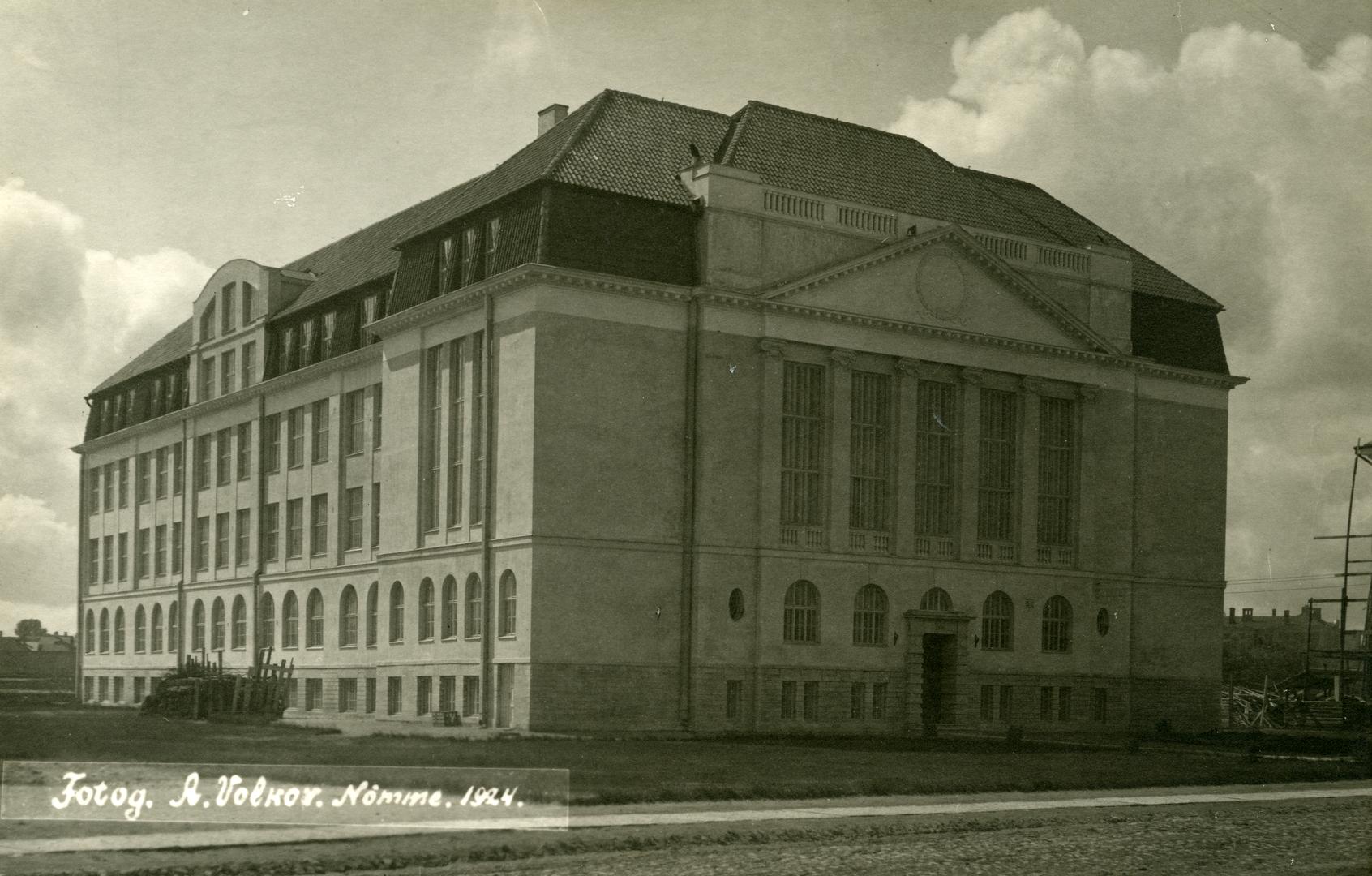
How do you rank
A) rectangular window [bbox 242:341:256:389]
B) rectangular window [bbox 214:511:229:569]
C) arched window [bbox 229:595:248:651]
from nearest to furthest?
arched window [bbox 229:595:248:651] → rectangular window [bbox 242:341:256:389] → rectangular window [bbox 214:511:229:569]

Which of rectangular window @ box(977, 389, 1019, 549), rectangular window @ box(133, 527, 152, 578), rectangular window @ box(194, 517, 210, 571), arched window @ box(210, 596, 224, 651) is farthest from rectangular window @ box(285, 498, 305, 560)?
rectangular window @ box(977, 389, 1019, 549)

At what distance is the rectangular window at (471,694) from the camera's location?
46.9m

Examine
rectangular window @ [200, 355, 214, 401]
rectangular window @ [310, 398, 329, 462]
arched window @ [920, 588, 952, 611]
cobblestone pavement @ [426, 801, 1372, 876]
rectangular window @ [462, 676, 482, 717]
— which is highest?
rectangular window @ [200, 355, 214, 401]

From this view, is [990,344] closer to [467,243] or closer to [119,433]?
[467,243]

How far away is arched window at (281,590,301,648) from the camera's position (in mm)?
62969

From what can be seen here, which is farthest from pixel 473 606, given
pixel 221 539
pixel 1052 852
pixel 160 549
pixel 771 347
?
pixel 160 549

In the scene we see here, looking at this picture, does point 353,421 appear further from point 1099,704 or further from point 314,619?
point 1099,704

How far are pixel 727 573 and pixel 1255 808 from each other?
75.2ft

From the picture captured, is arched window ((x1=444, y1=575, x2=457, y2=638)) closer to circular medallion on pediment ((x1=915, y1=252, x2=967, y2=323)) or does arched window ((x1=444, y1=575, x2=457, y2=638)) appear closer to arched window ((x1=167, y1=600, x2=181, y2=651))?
circular medallion on pediment ((x1=915, y1=252, x2=967, y2=323))

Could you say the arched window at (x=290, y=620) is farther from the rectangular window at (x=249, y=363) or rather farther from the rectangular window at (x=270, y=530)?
the rectangular window at (x=249, y=363)

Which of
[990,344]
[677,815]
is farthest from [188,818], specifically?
[990,344]

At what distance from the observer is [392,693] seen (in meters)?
52.6

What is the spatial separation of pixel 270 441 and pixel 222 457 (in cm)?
493

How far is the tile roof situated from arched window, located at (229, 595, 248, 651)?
13817 mm
